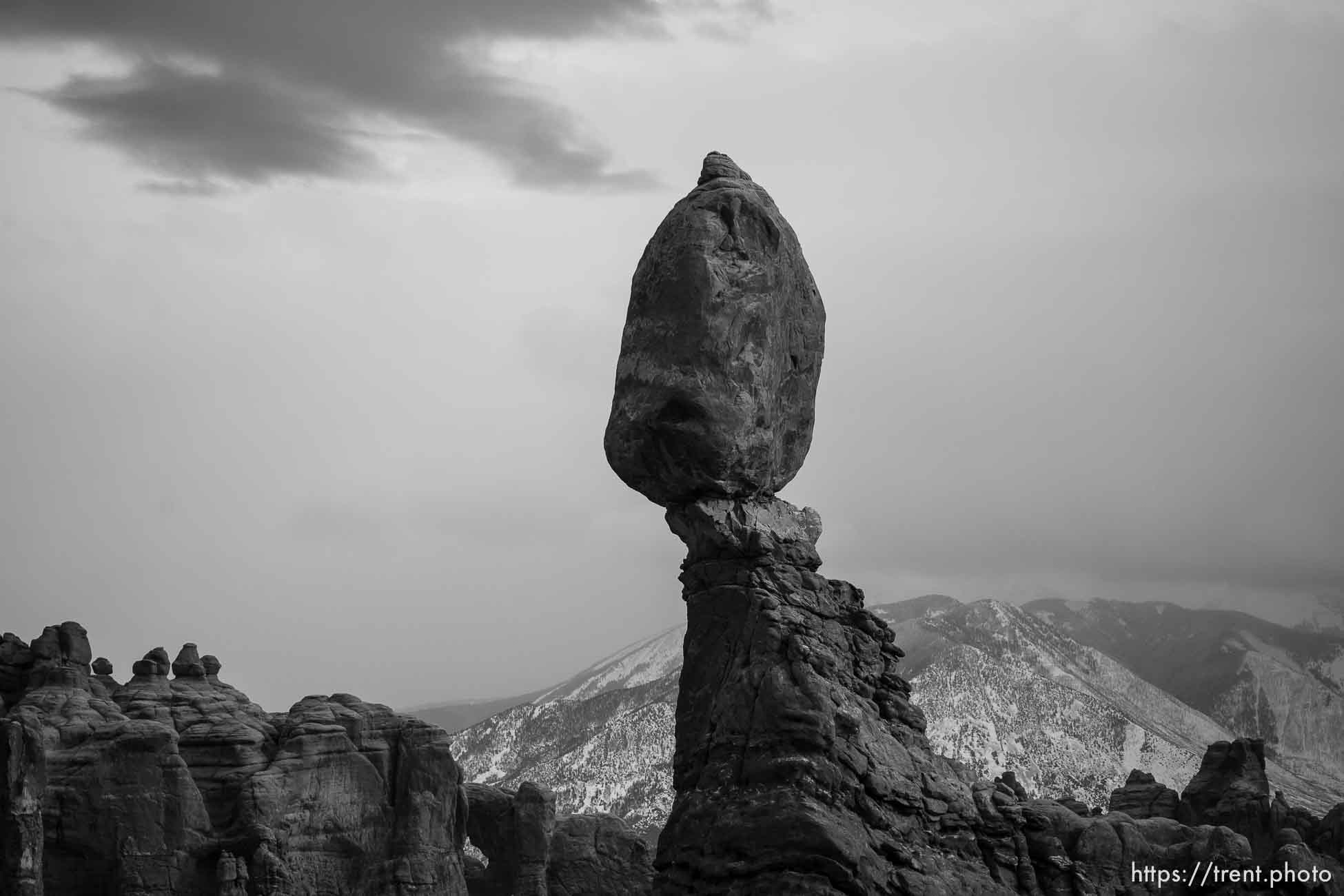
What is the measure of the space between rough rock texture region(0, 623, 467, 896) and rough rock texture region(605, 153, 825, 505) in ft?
136

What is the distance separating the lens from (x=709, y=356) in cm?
3141

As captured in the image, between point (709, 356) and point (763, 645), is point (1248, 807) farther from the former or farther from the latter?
point (709, 356)

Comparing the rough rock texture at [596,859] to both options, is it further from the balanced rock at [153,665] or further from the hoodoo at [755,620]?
the hoodoo at [755,620]

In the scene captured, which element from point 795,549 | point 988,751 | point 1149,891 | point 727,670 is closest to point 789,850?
point 727,670

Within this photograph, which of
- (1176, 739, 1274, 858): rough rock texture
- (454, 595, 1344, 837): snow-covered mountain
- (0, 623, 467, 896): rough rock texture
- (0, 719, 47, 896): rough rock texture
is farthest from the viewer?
(454, 595, 1344, 837): snow-covered mountain

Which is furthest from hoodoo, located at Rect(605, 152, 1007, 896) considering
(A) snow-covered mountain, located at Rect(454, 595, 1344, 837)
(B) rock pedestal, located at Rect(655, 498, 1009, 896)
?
(A) snow-covered mountain, located at Rect(454, 595, 1344, 837)

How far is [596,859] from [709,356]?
44722 mm

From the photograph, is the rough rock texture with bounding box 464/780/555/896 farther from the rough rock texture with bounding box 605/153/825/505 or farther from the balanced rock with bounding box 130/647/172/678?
the rough rock texture with bounding box 605/153/825/505

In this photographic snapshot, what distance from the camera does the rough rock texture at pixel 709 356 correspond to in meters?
31.4

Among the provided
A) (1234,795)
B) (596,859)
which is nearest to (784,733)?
(596,859)

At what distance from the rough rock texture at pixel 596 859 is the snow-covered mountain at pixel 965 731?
59349 millimetres

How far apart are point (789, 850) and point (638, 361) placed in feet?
29.9

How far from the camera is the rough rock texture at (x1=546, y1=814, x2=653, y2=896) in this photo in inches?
2768

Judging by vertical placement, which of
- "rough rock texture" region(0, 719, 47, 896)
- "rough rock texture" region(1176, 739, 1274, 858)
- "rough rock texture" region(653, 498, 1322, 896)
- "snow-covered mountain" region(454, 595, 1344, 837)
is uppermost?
"snow-covered mountain" region(454, 595, 1344, 837)
